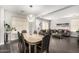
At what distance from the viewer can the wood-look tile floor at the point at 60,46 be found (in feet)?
7.64

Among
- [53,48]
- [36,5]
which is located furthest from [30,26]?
[53,48]

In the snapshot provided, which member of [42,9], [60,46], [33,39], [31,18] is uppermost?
[42,9]

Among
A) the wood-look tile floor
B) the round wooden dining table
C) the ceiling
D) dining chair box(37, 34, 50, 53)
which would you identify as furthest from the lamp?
the wood-look tile floor

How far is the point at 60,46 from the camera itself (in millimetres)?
2359

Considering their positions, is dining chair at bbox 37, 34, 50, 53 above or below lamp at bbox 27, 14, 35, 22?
below

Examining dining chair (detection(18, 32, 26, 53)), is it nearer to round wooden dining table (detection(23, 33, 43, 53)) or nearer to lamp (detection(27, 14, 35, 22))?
round wooden dining table (detection(23, 33, 43, 53))

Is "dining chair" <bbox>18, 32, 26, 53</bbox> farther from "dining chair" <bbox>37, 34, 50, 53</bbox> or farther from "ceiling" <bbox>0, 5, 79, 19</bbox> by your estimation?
"ceiling" <bbox>0, 5, 79, 19</bbox>

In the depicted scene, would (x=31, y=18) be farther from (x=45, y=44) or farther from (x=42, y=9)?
(x=45, y=44)

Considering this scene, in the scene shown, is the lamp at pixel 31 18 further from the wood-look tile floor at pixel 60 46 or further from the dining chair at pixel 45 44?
the wood-look tile floor at pixel 60 46

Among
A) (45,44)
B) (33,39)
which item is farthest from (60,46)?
(33,39)

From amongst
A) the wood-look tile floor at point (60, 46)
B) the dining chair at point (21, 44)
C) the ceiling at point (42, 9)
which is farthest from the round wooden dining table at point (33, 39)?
the ceiling at point (42, 9)

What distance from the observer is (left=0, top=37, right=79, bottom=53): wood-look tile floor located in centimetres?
233

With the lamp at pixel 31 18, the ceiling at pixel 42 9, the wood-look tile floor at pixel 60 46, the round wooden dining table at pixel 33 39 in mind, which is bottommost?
the wood-look tile floor at pixel 60 46

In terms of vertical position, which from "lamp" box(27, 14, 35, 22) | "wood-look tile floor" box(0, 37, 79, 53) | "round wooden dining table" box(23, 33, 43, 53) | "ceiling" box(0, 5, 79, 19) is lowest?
"wood-look tile floor" box(0, 37, 79, 53)
